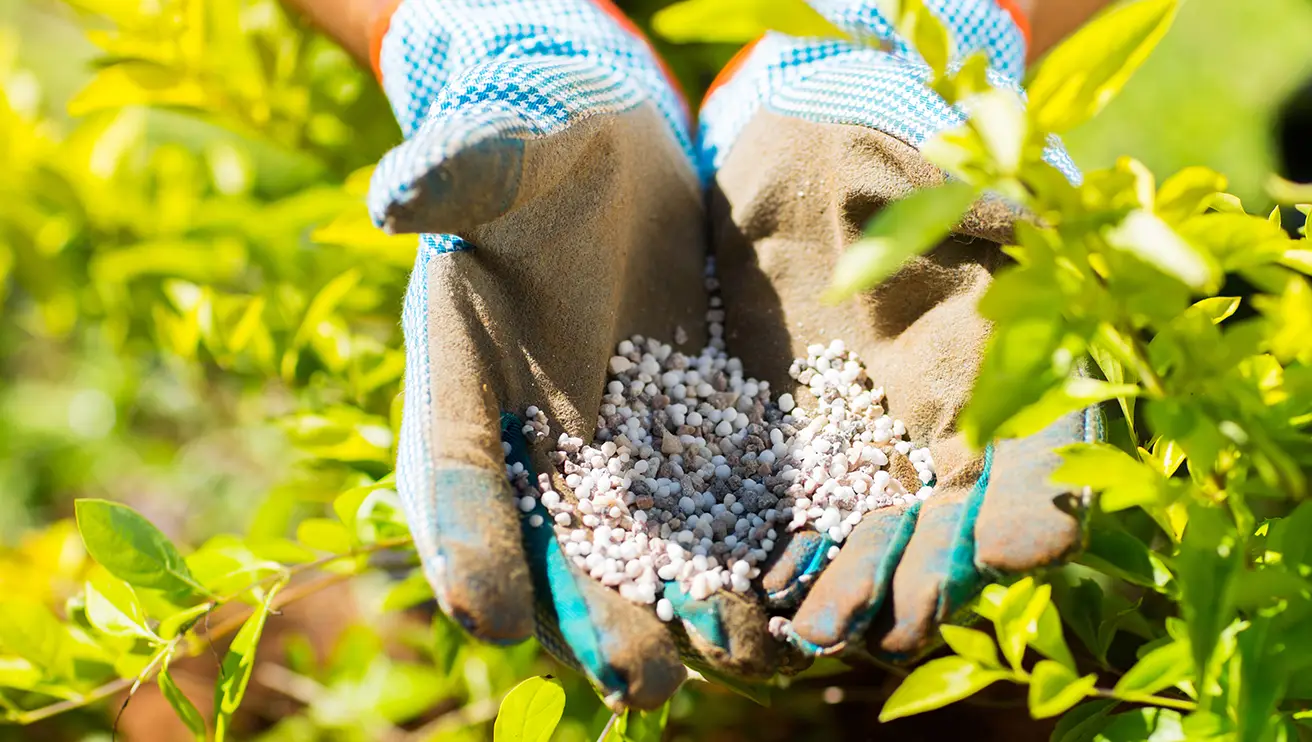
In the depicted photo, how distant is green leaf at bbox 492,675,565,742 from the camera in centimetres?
72

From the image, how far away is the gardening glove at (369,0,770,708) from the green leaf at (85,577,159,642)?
298 mm

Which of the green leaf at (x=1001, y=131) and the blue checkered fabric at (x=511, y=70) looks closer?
the green leaf at (x=1001, y=131)

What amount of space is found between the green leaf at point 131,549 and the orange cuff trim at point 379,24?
54 centimetres

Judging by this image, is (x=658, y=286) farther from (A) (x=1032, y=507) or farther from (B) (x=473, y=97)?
(A) (x=1032, y=507)

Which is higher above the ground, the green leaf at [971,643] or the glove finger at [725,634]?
the green leaf at [971,643]

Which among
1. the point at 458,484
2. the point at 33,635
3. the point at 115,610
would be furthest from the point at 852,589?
the point at 33,635

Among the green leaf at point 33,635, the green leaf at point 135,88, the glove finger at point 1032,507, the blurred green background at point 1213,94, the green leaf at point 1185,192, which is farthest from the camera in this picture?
the blurred green background at point 1213,94

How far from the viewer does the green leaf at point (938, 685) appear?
2.09 ft

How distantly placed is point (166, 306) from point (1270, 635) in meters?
1.33

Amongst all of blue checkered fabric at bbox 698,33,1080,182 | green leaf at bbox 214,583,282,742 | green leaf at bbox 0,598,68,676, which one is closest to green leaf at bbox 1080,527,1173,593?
blue checkered fabric at bbox 698,33,1080,182

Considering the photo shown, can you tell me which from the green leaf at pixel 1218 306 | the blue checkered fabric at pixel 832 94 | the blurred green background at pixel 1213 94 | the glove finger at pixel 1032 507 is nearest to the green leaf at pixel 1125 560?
the glove finger at pixel 1032 507

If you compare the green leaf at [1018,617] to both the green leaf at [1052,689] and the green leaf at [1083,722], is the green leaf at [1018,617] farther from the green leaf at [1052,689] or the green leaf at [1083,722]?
the green leaf at [1083,722]

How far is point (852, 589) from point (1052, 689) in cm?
15

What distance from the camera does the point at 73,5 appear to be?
4.05ft
